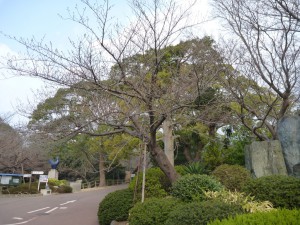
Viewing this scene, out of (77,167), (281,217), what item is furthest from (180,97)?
(77,167)

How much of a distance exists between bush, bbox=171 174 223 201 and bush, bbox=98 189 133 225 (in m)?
2.41

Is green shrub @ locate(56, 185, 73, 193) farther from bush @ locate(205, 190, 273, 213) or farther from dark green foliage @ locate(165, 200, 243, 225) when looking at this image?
dark green foliage @ locate(165, 200, 243, 225)

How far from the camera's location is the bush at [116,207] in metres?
10.2

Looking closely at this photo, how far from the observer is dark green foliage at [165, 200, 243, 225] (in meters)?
5.84

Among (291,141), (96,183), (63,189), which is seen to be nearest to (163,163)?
(291,141)

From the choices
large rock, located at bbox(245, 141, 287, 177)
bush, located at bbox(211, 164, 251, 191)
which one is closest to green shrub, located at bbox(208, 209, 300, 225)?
bush, located at bbox(211, 164, 251, 191)

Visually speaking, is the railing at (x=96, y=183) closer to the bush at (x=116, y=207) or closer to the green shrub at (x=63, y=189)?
the green shrub at (x=63, y=189)

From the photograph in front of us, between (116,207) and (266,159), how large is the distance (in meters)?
5.79

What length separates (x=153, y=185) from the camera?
10625mm

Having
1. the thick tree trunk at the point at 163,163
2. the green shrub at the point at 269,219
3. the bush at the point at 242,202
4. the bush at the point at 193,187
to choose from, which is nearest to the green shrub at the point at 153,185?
the thick tree trunk at the point at 163,163

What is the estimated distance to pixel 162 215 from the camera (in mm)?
7578

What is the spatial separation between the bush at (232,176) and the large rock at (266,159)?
4.49ft

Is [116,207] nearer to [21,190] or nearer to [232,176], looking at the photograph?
[232,176]

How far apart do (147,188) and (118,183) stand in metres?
34.4
